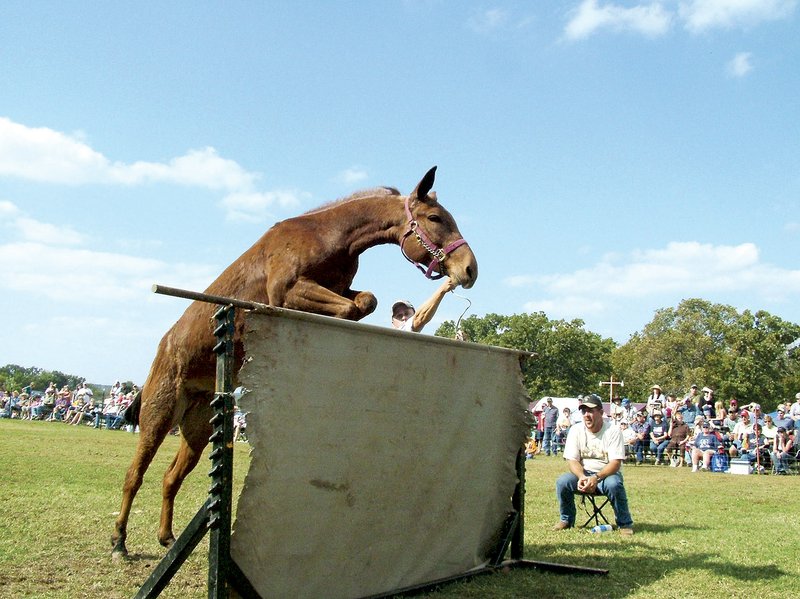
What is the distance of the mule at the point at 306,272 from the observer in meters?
5.29

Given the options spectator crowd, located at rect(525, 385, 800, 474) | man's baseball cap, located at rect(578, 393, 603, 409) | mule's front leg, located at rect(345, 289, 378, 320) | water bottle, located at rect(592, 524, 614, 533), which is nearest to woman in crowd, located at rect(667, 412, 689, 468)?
spectator crowd, located at rect(525, 385, 800, 474)

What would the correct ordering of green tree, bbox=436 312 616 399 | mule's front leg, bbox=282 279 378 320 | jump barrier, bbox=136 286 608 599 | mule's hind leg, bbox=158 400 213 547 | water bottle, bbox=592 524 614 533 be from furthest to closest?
green tree, bbox=436 312 616 399, water bottle, bbox=592 524 614 533, mule's hind leg, bbox=158 400 213 547, mule's front leg, bbox=282 279 378 320, jump barrier, bbox=136 286 608 599

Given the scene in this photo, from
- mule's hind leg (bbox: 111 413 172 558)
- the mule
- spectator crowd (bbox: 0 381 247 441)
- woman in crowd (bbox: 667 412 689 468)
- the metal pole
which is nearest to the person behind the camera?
the metal pole

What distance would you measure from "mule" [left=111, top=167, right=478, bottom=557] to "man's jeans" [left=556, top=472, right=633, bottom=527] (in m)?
3.65

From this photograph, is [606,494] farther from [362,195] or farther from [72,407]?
[72,407]

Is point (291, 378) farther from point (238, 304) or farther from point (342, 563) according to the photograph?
point (342, 563)

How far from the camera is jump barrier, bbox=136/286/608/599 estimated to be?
3.58m

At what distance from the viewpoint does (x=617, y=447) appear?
8.10 m

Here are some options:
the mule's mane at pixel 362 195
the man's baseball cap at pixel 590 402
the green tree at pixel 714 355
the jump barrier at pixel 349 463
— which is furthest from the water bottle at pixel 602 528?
the green tree at pixel 714 355

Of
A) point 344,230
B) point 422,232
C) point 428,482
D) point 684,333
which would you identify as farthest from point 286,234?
point 684,333

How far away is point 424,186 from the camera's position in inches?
221

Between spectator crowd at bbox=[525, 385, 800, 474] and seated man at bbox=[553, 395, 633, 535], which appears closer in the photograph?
seated man at bbox=[553, 395, 633, 535]

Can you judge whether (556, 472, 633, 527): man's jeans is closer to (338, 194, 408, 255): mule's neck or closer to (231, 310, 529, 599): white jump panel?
(231, 310, 529, 599): white jump panel

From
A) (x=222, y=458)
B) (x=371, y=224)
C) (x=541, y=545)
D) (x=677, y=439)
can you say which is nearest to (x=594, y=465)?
(x=541, y=545)
